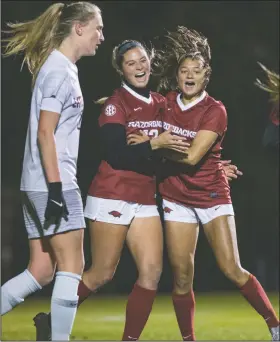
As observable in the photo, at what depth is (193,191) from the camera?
22.9 feet

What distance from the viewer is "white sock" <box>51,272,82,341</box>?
6.08 m

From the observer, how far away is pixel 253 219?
15.7 metres

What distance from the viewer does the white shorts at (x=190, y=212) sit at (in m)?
6.93

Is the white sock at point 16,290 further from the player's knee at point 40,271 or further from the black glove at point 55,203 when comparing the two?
the black glove at point 55,203

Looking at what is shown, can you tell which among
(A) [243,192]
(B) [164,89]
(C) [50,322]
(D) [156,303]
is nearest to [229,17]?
(A) [243,192]

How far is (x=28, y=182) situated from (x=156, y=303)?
6293mm

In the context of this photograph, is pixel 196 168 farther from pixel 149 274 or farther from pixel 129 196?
pixel 149 274

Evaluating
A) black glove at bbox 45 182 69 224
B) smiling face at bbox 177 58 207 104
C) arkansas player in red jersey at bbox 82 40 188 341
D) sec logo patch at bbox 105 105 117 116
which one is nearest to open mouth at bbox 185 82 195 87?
smiling face at bbox 177 58 207 104

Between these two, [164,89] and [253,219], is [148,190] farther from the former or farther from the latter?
[253,219]

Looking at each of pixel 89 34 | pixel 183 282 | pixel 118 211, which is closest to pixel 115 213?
pixel 118 211

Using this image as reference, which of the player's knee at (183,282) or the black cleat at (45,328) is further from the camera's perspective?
the player's knee at (183,282)

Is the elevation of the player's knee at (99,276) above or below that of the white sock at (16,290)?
below

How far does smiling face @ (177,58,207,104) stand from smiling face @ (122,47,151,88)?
25 centimetres

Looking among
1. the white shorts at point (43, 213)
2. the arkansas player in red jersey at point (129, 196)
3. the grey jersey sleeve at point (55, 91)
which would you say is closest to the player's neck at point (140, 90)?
the arkansas player in red jersey at point (129, 196)
